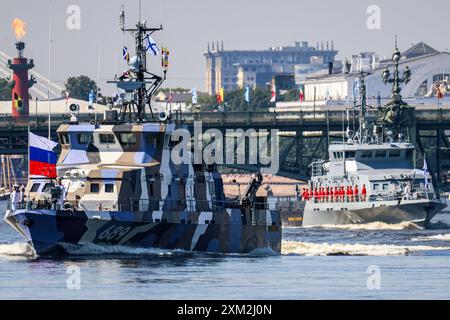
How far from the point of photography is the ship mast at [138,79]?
2936 inches

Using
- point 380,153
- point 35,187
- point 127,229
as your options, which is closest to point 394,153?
point 380,153

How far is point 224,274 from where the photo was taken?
64.6 meters

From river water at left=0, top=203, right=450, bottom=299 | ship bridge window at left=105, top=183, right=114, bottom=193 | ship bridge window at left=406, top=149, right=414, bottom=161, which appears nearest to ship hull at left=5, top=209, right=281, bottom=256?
river water at left=0, top=203, right=450, bottom=299

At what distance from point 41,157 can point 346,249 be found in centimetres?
2109

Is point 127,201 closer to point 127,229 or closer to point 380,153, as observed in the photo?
point 127,229

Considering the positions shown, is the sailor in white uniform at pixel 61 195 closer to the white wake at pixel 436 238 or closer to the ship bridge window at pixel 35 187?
the ship bridge window at pixel 35 187

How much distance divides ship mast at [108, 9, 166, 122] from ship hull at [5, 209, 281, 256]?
553 cm

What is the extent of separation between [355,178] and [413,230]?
845 centimetres

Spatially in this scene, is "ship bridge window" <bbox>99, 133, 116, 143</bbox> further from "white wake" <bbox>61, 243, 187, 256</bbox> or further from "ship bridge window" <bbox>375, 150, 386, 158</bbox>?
"ship bridge window" <bbox>375, 150, 386, 158</bbox>

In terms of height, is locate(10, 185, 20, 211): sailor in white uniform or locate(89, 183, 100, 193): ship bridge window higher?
locate(89, 183, 100, 193): ship bridge window

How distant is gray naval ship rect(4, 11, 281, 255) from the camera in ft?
226

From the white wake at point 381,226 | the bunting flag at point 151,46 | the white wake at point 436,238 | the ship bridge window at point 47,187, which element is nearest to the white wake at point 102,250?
the ship bridge window at point 47,187

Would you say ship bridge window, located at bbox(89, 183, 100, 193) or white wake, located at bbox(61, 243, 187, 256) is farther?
ship bridge window, located at bbox(89, 183, 100, 193)

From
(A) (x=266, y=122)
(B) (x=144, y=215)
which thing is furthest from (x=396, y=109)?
(B) (x=144, y=215)
